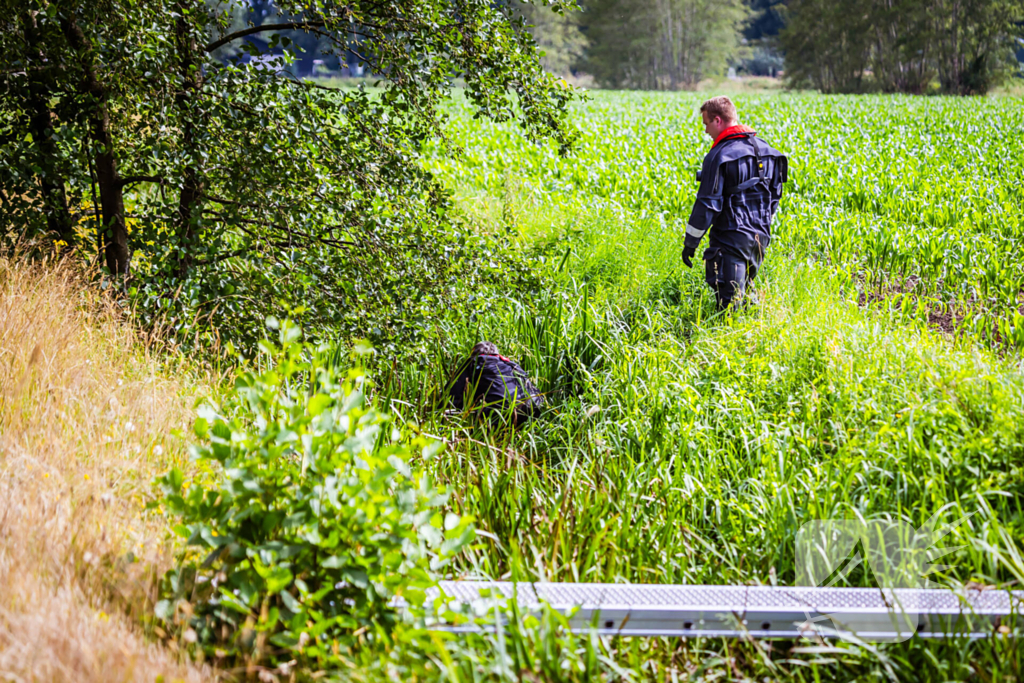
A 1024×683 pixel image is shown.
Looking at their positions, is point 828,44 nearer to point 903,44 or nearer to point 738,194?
point 903,44

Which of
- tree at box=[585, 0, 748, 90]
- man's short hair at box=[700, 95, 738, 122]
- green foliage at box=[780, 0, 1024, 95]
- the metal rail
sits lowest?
the metal rail

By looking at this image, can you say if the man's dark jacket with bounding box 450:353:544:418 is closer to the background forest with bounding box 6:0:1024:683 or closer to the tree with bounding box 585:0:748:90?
the background forest with bounding box 6:0:1024:683

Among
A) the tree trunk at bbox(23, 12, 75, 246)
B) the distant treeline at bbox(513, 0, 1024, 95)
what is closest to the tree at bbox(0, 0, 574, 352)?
the tree trunk at bbox(23, 12, 75, 246)

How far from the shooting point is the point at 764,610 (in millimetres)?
2344

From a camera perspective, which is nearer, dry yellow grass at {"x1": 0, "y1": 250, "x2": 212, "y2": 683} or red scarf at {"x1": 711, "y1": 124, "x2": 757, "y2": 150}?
dry yellow grass at {"x1": 0, "y1": 250, "x2": 212, "y2": 683}

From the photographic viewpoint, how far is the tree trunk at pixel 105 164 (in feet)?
12.4

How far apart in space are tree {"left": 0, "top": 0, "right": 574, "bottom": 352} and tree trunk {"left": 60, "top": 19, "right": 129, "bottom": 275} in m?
0.01

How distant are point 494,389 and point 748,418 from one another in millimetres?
1639

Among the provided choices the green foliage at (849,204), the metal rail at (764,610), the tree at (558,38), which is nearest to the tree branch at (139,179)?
the metal rail at (764,610)

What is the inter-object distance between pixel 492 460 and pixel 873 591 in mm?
2112

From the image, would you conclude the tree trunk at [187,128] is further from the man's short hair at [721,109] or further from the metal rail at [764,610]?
the man's short hair at [721,109]

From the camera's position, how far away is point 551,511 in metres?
3.34

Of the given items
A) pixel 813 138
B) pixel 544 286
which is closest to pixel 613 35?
pixel 813 138

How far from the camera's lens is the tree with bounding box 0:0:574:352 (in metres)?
3.63
